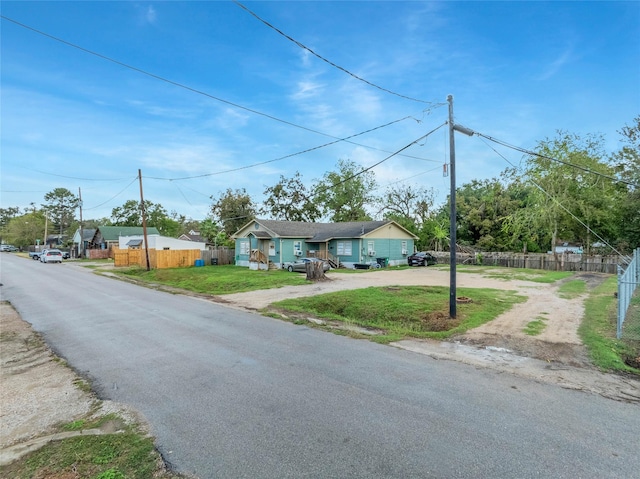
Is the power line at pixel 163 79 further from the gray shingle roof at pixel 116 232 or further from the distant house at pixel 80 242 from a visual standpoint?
the distant house at pixel 80 242

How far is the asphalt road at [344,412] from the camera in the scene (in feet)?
10.5

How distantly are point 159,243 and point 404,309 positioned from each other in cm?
3890

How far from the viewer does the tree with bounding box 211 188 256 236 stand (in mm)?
46906

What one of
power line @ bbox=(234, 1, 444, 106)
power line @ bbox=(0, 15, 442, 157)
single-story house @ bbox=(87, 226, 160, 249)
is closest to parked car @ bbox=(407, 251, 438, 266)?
power line @ bbox=(0, 15, 442, 157)

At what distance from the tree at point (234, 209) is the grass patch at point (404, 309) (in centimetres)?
3472

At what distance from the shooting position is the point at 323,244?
32.7m

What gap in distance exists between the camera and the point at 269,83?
13.7m

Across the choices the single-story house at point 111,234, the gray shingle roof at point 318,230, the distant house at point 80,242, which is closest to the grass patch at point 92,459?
the gray shingle roof at point 318,230

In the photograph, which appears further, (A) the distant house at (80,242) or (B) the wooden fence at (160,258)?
(A) the distant house at (80,242)

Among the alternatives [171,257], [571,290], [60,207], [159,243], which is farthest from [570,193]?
[60,207]

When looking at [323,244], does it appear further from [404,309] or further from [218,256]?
[404,309]

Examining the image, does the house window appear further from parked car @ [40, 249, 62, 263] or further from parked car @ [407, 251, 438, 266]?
parked car @ [40, 249, 62, 263]

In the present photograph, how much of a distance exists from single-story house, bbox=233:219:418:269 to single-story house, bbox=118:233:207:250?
14.3 metres

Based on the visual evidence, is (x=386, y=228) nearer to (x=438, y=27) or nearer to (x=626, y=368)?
(x=438, y=27)
